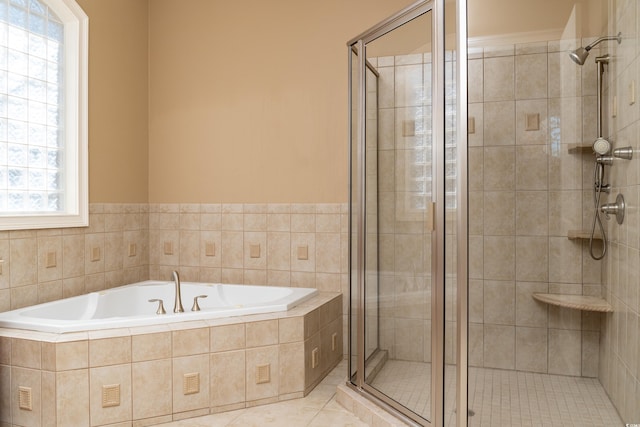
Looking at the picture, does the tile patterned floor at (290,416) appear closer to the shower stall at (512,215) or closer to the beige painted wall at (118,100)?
the shower stall at (512,215)

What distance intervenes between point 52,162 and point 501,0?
2864mm

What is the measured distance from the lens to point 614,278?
1564mm

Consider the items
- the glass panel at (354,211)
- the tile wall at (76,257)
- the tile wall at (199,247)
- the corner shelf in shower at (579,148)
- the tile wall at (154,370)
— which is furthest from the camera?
the tile wall at (199,247)

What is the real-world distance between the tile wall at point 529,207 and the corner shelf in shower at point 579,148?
Answer: 0.04 feet

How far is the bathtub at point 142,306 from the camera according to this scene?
2518 mm

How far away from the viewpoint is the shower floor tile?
158 cm

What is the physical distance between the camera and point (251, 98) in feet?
12.7

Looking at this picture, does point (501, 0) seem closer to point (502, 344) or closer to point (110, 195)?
point (502, 344)

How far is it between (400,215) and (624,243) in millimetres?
1029

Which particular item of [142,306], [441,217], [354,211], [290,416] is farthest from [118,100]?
[441,217]

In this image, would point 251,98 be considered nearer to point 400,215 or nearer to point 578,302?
point 400,215

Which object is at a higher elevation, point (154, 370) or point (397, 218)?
point (397, 218)

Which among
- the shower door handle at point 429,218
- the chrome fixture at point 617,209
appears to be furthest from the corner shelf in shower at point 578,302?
the shower door handle at point 429,218

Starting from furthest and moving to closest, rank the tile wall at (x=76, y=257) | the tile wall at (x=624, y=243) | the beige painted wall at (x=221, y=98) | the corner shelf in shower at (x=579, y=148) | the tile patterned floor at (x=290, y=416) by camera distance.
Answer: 1. the beige painted wall at (x=221, y=98)
2. the tile wall at (x=76, y=257)
3. the tile patterned floor at (x=290, y=416)
4. the corner shelf in shower at (x=579, y=148)
5. the tile wall at (x=624, y=243)
